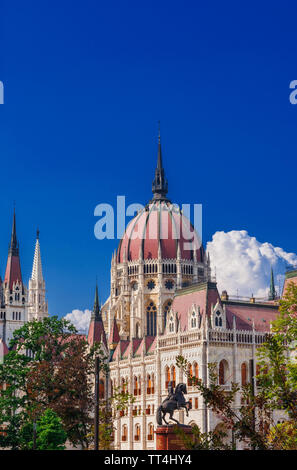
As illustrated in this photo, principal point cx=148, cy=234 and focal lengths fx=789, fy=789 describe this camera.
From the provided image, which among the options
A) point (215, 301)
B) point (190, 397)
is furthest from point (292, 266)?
point (190, 397)

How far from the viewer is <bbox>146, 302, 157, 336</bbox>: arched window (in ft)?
427

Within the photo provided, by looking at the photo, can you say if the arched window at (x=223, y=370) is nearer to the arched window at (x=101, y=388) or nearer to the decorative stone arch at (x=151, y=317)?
the arched window at (x=101, y=388)

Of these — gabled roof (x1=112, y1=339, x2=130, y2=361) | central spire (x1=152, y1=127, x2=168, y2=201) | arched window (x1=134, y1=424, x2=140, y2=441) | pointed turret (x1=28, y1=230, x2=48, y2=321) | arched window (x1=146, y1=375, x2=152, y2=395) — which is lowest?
arched window (x1=134, y1=424, x2=140, y2=441)

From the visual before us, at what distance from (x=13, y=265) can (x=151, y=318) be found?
3916 cm

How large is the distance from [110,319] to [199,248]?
782 inches

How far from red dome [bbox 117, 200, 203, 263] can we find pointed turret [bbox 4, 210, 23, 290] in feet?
88.9

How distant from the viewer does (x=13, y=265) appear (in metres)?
158

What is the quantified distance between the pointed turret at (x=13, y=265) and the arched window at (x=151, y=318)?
36.2 meters

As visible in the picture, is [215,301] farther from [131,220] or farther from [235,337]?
[131,220]

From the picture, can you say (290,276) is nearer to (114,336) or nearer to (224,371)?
(224,371)

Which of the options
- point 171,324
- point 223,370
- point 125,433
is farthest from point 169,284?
point 223,370

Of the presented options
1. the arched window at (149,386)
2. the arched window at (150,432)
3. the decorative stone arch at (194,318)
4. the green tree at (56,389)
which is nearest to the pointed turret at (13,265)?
the arched window at (149,386)

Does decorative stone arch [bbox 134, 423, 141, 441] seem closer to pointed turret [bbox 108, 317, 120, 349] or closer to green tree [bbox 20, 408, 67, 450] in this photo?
pointed turret [bbox 108, 317, 120, 349]

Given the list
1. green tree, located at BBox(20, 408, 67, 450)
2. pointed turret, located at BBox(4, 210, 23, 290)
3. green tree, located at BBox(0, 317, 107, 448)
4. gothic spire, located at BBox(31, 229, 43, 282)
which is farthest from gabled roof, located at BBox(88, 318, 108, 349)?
green tree, located at BBox(20, 408, 67, 450)
